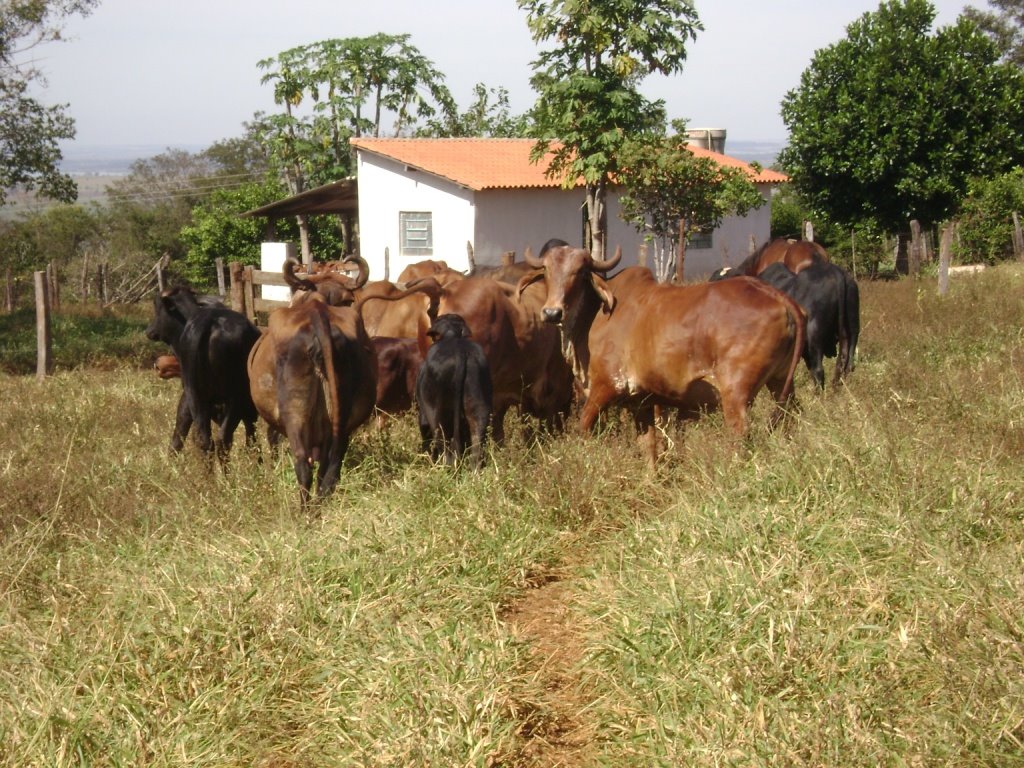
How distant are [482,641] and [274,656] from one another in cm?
84

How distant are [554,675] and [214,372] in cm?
434

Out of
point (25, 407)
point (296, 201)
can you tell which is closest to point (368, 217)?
point (296, 201)

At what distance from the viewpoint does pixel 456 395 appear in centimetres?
747

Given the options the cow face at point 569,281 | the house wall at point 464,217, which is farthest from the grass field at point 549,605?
the house wall at point 464,217

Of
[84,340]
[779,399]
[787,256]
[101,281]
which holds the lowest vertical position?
[84,340]

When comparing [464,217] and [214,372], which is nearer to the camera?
[214,372]

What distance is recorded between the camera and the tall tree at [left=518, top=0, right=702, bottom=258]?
66.0ft

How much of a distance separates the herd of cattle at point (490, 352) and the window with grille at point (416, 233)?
2002 centimetres

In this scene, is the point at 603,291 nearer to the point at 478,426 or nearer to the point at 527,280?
the point at 527,280

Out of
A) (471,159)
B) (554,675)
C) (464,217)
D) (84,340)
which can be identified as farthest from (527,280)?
(471,159)

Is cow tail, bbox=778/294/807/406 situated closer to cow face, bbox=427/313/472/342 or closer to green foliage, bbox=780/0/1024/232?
cow face, bbox=427/313/472/342

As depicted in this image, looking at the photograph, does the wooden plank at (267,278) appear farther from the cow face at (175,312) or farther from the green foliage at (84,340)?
the cow face at (175,312)

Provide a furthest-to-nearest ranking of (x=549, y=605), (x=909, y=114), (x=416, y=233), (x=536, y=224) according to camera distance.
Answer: (x=416, y=233) < (x=536, y=224) < (x=909, y=114) < (x=549, y=605)

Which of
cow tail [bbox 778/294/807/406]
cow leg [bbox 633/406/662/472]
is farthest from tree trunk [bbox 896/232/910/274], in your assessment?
cow tail [bbox 778/294/807/406]
